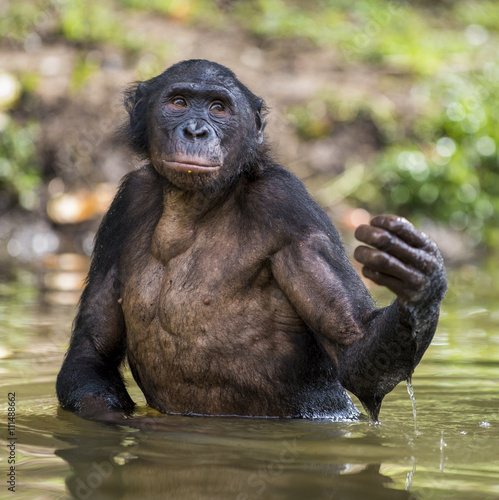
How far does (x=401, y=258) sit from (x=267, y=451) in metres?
1.24

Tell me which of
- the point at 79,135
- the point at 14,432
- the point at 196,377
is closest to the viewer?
the point at 14,432

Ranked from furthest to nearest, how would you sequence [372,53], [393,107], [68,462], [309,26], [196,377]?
[309,26]
[372,53]
[393,107]
[196,377]
[68,462]

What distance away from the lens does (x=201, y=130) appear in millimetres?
5660

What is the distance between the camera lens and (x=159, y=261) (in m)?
6.18

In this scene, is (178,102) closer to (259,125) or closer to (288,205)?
(259,125)

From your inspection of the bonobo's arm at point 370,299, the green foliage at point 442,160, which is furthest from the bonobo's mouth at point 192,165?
the green foliage at point 442,160

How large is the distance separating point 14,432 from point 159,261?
1.55 m

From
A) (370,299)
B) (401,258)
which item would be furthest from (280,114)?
(401,258)

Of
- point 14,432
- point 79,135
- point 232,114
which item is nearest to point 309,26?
point 79,135

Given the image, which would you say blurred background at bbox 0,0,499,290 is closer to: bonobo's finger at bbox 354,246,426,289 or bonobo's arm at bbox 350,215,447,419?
bonobo's arm at bbox 350,215,447,419

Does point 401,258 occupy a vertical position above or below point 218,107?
below

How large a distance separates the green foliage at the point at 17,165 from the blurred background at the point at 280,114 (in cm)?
2

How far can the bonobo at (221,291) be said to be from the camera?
18.1 ft

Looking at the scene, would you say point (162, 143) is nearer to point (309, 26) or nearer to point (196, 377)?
point (196, 377)
